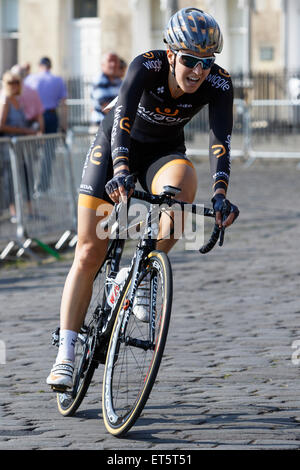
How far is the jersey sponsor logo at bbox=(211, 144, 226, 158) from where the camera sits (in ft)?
17.0

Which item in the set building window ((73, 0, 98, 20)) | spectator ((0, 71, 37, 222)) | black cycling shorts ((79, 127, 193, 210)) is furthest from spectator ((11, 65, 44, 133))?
building window ((73, 0, 98, 20))

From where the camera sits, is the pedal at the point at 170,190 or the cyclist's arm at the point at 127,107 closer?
Result: the pedal at the point at 170,190

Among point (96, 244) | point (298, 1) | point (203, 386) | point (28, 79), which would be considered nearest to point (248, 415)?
point (203, 386)

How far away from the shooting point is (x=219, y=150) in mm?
5203

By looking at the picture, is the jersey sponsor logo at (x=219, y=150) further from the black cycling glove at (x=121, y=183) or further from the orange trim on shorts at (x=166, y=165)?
the black cycling glove at (x=121, y=183)

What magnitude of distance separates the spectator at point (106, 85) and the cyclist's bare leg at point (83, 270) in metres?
8.45

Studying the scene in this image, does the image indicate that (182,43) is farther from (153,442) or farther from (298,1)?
(298,1)

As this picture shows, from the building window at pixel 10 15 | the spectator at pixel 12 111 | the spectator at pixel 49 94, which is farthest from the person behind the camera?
the building window at pixel 10 15

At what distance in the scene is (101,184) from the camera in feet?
17.6

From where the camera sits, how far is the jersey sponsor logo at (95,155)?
5.43 meters

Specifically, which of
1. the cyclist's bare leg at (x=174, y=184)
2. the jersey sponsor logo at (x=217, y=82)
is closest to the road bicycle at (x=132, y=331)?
the cyclist's bare leg at (x=174, y=184)

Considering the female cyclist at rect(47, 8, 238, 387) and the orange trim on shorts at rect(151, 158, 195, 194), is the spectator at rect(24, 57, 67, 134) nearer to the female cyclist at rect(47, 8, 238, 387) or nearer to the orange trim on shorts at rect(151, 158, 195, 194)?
the female cyclist at rect(47, 8, 238, 387)

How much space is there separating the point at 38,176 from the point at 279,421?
22.8 ft

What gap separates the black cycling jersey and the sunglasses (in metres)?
0.22
